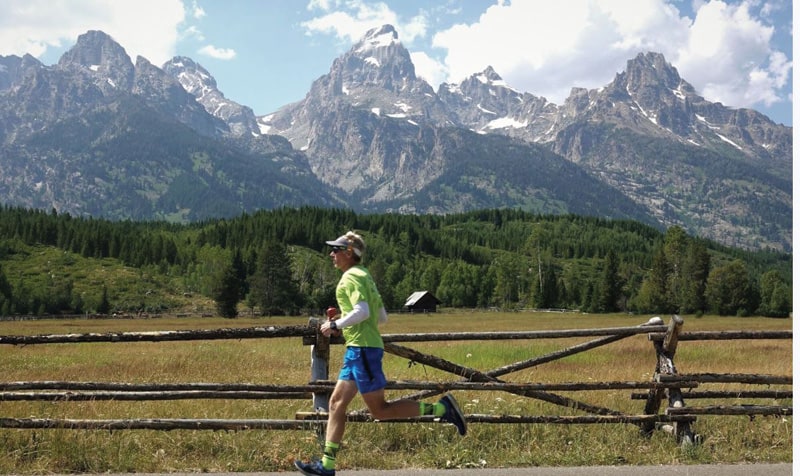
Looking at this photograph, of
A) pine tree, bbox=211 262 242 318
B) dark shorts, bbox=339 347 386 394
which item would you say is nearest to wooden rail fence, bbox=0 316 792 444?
dark shorts, bbox=339 347 386 394

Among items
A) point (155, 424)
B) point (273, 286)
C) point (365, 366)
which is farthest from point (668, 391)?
point (273, 286)

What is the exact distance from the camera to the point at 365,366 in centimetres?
675

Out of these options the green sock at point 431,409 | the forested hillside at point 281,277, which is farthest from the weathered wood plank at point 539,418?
the forested hillside at point 281,277

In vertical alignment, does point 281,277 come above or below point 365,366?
above

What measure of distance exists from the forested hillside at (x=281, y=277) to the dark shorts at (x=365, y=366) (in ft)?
312

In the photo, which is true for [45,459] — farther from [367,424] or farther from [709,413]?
[709,413]

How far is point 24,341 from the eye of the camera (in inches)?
360

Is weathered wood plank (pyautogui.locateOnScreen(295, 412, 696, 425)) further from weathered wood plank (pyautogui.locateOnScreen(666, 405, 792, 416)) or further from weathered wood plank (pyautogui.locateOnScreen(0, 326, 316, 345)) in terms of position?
weathered wood plank (pyautogui.locateOnScreen(0, 326, 316, 345))

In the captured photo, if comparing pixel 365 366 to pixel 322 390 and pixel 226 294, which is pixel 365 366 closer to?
pixel 322 390

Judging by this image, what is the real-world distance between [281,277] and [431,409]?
104168mm

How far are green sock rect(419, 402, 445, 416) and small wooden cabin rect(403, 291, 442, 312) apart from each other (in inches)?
4311

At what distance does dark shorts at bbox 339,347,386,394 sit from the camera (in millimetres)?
6738

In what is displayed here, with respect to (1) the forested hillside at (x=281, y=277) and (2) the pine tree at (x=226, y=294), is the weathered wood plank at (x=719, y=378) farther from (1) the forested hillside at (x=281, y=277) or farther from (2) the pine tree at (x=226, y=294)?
(1) the forested hillside at (x=281, y=277)

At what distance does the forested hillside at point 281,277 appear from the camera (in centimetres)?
10319
